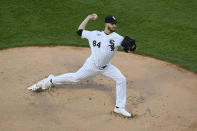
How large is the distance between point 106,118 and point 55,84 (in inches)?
61.0

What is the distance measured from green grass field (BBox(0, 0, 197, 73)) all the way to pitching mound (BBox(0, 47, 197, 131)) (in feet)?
2.69

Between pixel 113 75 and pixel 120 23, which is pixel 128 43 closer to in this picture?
pixel 113 75

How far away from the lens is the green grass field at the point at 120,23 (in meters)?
11.4

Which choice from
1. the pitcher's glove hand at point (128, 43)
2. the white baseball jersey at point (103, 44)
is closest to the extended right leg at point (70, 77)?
the white baseball jersey at point (103, 44)

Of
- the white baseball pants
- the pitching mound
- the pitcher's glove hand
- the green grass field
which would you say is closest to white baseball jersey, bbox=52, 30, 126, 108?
the white baseball pants

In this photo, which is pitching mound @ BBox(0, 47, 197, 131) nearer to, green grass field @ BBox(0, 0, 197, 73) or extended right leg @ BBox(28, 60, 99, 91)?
extended right leg @ BBox(28, 60, 99, 91)

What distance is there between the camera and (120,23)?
1310 cm

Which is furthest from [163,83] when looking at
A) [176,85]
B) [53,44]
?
[53,44]

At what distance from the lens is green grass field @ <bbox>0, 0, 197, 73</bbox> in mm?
11383

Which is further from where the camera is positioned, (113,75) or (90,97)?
(90,97)

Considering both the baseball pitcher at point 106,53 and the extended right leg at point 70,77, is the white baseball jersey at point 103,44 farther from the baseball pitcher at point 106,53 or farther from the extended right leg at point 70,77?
the extended right leg at point 70,77

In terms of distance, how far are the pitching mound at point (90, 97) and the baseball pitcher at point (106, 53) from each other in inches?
17.3

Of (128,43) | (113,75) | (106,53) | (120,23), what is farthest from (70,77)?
(120,23)

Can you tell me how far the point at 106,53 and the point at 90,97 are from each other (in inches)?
57.8
